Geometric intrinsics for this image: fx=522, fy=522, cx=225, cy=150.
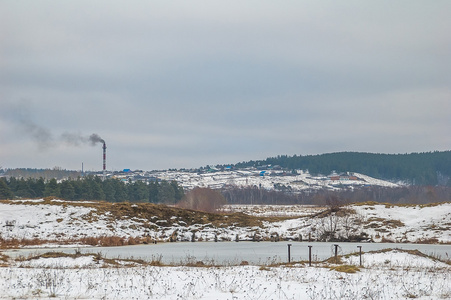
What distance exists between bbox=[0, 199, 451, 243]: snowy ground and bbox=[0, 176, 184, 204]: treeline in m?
51.4

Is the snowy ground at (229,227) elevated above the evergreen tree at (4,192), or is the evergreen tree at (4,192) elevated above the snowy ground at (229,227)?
the evergreen tree at (4,192)

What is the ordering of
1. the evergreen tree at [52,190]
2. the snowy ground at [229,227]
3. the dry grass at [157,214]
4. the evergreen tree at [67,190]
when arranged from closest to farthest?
the snowy ground at [229,227] < the dry grass at [157,214] < the evergreen tree at [52,190] < the evergreen tree at [67,190]

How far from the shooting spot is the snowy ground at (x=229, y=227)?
39.7 metres

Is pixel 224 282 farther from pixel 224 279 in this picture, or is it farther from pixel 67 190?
pixel 67 190

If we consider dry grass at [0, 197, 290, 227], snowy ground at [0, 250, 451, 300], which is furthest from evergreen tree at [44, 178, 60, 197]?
snowy ground at [0, 250, 451, 300]

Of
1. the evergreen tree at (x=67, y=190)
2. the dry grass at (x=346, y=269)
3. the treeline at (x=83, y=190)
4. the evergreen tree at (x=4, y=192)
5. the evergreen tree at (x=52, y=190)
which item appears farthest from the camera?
the evergreen tree at (x=67, y=190)

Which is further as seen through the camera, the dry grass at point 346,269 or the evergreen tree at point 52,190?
the evergreen tree at point 52,190

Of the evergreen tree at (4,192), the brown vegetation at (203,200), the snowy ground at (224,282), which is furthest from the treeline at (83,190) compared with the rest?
the snowy ground at (224,282)

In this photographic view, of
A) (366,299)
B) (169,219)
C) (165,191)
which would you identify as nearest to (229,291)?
(366,299)

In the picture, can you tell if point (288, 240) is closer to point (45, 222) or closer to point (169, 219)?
point (169, 219)

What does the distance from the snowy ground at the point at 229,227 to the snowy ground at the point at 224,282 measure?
18.4 meters

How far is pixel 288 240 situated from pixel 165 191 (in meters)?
93.4

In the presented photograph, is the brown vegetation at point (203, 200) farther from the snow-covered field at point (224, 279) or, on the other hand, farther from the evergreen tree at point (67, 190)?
the snow-covered field at point (224, 279)

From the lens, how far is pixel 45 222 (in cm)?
4094
